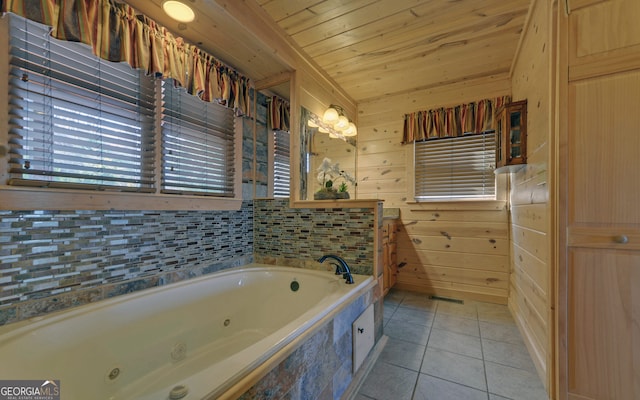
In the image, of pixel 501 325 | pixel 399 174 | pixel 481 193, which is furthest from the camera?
pixel 399 174

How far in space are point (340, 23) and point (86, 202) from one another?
207 centimetres

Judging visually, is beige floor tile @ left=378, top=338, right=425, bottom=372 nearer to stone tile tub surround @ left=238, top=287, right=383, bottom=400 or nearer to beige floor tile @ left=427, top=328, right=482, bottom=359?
beige floor tile @ left=427, top=328, right=482, bottom=359

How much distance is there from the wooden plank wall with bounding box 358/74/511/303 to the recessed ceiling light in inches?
89.6

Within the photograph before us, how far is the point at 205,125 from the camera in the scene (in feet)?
6.77

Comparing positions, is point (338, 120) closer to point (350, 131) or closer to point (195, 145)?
point (350, 131)

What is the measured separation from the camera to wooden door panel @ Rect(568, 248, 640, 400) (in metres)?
1.14

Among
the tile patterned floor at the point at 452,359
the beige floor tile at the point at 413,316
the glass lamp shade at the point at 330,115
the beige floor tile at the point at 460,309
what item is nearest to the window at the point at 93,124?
the glass lamp shade at the point at 330,115

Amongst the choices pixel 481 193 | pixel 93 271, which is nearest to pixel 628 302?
pixel 481 193

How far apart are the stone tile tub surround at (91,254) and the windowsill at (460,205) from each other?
2260 mm

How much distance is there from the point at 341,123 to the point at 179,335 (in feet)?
7.87

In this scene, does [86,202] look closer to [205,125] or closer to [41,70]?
[41,70]

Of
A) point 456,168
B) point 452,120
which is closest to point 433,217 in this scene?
point 456,168

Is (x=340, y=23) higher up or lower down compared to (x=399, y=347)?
higher up

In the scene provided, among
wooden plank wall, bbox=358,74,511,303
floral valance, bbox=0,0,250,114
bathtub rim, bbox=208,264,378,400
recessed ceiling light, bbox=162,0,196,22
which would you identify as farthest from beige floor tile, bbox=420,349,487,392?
recessed ceiling light, bbox=162,0,196,22
